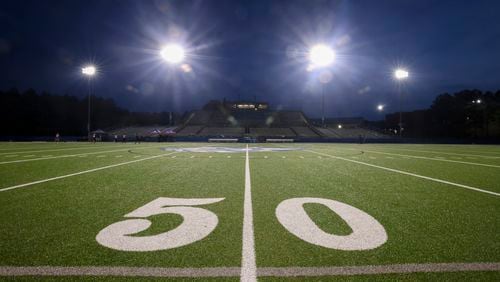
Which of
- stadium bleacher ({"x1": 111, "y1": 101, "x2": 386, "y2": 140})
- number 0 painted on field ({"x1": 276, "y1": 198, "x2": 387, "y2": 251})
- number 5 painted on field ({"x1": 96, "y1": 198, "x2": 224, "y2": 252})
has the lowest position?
number 0 painted on field ({"x1": 276, "y1": 198, "x2": 387, "y2": 251})

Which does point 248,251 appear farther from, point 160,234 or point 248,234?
point 160,234

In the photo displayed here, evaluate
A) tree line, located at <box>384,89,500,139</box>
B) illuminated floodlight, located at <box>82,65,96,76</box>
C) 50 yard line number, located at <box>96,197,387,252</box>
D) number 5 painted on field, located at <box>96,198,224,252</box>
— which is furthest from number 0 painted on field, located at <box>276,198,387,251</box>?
tree line, located at <box>384,89,500,139</box>

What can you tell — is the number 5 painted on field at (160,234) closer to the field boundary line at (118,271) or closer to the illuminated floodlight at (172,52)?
the field boundary line at (118,271)

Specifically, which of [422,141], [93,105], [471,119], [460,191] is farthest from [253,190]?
[93,105]

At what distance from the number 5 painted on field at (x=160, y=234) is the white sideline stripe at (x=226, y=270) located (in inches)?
13.5

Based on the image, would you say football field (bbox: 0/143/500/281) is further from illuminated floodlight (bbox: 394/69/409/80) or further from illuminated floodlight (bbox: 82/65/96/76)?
illuminated floodlight (bbox: 82/65/96/76)

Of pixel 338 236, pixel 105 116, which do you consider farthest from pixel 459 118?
pixel 105 116

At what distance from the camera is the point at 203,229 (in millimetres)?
2752

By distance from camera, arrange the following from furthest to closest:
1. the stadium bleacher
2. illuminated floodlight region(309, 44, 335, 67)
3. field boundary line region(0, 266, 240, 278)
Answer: the stadium bleacher, illuminated floodlight region(309, 44, 335, 67), field boundary line region(0, 266, 240, 278)

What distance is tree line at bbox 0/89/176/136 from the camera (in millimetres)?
65312

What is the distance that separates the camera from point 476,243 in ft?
7.81

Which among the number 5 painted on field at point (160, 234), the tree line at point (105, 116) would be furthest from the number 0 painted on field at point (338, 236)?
the tree line at point (105, 116)

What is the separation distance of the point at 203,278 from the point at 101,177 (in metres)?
5.21

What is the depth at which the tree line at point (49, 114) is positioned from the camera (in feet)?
214
